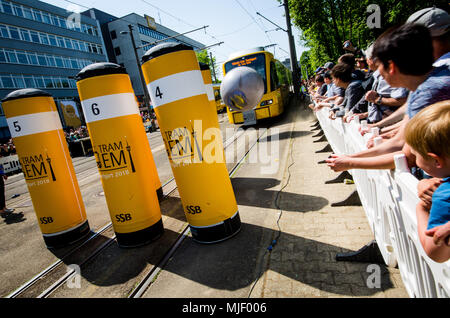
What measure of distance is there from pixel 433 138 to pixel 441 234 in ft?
1.52

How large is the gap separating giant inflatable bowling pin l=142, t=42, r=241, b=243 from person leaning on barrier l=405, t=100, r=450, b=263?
2.74 metres

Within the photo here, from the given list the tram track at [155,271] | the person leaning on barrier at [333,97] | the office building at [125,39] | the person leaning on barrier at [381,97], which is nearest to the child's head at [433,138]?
the person leaning on barrier at [381,97]

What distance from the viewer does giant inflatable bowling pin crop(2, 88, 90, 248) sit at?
4.62 meters

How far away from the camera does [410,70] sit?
79.8 inches

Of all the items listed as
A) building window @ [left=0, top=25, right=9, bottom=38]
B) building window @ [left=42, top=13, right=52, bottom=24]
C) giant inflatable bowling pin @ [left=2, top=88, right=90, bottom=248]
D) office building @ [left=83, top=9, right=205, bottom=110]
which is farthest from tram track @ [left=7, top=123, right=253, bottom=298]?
office building @ [left=83, top=9, right=205, bottom=110]

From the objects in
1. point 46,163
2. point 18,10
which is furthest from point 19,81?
point 46,163

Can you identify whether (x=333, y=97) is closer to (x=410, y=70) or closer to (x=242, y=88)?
(x=242, y=88)

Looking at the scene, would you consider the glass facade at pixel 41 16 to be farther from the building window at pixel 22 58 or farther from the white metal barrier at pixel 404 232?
the white metal barrier at pixel 404 232

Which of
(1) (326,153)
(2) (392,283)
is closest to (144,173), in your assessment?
(2) (392,283)

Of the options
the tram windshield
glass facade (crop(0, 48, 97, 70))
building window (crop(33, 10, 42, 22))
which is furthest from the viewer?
building window (crop(33, 10, 42, 22))

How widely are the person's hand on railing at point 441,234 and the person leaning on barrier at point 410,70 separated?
80 centimetres

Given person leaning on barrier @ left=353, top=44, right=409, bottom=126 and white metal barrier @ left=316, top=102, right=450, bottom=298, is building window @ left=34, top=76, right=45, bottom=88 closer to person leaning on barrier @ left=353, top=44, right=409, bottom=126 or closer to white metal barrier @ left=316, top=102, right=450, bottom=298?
person leaning on barrier @ left=353, top=44, right=409, bottom=126

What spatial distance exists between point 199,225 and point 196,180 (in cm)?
72

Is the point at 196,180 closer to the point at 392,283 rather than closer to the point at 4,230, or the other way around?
the point at 392,283
